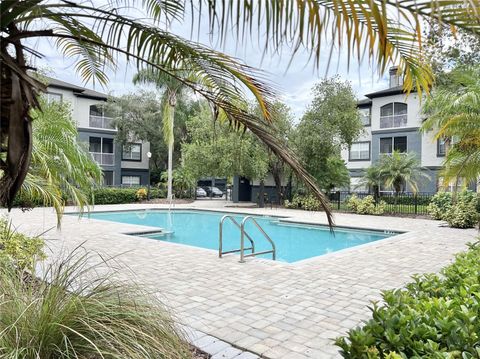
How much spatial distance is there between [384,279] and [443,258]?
250 cm

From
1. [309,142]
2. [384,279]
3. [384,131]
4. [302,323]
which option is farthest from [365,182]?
[302,323]

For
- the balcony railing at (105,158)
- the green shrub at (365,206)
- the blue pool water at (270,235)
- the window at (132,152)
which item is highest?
the window at (132,152)

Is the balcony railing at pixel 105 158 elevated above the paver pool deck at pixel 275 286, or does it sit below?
above

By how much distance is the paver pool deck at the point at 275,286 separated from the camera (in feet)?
12.5

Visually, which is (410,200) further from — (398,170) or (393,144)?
(393,144)

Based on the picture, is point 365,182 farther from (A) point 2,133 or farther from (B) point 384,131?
(A) point 2,133

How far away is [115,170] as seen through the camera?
104 feet

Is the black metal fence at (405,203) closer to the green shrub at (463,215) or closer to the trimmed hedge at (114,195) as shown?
the green shrub at (463,215)

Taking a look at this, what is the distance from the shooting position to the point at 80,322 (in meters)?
2.34

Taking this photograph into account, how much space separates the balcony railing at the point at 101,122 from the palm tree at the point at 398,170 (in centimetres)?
2019

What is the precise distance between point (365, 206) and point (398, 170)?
7.55 ft

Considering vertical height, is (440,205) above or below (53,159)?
below

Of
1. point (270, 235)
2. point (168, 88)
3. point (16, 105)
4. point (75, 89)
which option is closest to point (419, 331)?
point (16, 105)

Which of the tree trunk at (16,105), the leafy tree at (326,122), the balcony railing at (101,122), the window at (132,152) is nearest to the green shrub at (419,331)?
the tree trunk at (16,105)
